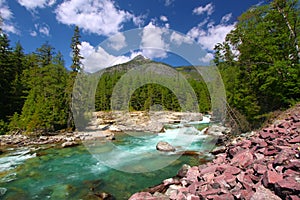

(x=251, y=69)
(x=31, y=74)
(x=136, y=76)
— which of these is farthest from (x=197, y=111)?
(x=31, y=74)

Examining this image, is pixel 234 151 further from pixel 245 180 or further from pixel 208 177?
pixel 245 180

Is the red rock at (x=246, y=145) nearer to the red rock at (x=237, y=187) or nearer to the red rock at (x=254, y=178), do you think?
the red rock at (x=254, y=178)

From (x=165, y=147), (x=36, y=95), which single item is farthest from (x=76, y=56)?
(x=165, y=147)

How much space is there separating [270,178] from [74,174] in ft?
24.4

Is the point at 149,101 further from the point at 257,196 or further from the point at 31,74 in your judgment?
the point at 257,196

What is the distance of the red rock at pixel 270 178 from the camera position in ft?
8.94

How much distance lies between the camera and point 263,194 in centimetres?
263

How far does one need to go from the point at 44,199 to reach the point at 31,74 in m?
20.6

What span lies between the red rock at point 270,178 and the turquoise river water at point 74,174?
4154mm

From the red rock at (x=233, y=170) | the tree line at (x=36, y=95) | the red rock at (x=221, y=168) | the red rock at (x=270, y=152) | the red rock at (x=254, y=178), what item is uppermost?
the tree line at (x=36, y=95)

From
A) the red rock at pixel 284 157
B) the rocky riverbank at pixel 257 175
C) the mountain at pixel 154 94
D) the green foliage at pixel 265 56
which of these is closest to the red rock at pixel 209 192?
the rocky riverbank at pixel 257 175

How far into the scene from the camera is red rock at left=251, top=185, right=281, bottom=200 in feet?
8.32

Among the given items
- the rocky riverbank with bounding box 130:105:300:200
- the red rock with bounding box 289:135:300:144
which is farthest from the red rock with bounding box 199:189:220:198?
the red rock with bounding box 289:135:300:144

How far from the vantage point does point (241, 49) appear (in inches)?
450
